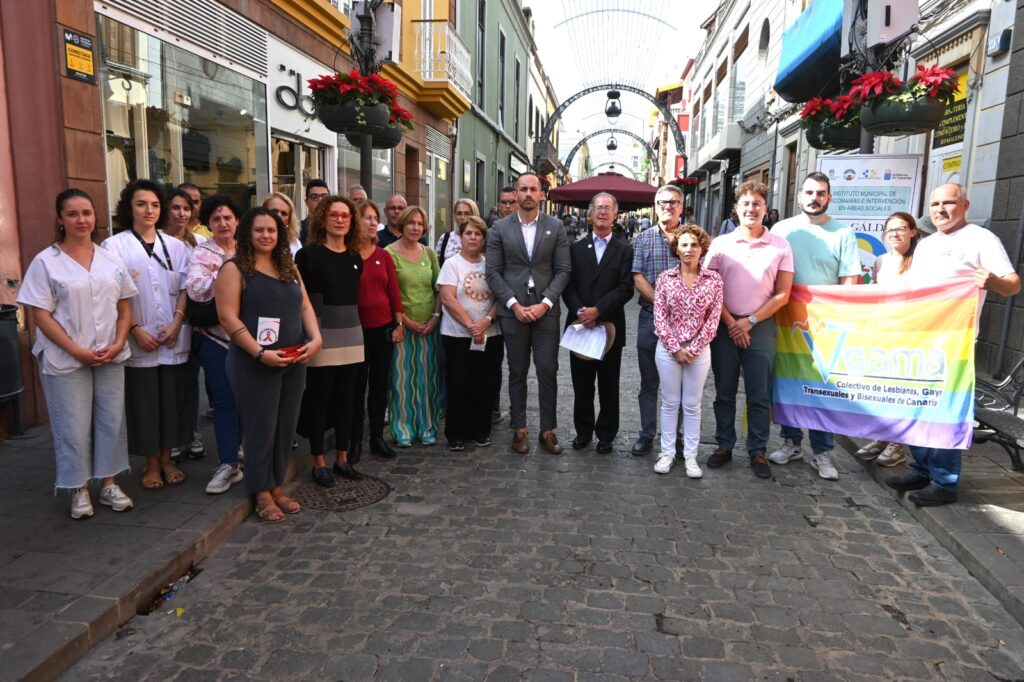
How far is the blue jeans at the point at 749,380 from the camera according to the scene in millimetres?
5078

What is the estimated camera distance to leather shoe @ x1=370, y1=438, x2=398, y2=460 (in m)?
5.36

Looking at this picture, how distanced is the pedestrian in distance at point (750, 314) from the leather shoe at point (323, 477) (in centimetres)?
279

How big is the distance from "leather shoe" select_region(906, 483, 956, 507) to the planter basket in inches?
153

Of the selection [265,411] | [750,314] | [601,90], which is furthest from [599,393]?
[601,90]

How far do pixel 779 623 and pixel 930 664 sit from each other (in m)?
0.59

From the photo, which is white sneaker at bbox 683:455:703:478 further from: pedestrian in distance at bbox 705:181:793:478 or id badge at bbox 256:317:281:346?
id badge at bbox 256:317:281:346

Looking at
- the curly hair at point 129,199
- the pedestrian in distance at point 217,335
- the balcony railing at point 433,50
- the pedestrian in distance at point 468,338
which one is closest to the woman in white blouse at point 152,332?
the curly hair at point 129,199

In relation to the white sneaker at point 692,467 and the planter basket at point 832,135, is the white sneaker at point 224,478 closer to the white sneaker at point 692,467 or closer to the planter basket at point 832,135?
the white sneaker at point 692,467

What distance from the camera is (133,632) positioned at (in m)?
3.04

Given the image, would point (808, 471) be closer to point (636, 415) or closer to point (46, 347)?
point (636, 415)

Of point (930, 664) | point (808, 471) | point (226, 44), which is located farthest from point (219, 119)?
point (930, 664)

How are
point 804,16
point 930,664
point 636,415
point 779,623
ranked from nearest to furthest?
point 930,664 < point 779,623 < point 636,415 < point 804,16

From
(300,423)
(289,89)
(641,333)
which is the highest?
(289,89)

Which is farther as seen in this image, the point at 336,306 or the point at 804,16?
the point at 804,16
